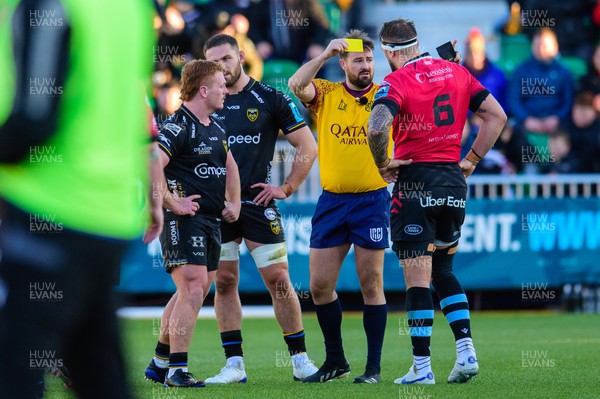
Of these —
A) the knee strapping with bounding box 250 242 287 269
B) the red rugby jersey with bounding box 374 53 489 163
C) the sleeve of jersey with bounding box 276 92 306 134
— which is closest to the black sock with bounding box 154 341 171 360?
the knee strapping with bounding box 250 242 287 269

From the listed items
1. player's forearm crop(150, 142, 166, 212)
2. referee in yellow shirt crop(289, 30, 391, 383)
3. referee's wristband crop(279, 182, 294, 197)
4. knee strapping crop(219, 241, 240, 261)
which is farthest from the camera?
referee's wristband crop(279, 182, 294, 197)

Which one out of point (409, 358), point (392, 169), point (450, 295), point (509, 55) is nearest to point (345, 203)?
point (392, 169)

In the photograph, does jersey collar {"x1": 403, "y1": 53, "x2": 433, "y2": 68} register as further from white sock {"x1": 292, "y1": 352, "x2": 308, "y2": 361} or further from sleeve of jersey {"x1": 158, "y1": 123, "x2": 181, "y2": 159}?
white sock {"x1": 292, "y1": 352, "x2": 308, "y2": 361}

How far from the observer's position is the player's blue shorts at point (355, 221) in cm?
816

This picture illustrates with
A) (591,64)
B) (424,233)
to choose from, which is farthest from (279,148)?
(424,233)

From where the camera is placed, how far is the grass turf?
23.6 feet

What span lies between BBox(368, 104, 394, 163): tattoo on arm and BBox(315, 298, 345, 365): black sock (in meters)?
1.32

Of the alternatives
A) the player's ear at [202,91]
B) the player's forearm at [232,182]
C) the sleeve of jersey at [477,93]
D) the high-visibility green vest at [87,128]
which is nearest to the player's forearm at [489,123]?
the sleeve of jersey at [477,93]

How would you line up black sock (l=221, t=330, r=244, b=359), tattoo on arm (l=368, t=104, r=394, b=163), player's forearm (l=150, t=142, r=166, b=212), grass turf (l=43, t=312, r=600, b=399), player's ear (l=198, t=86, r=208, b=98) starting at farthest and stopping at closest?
black sock (l=221, t=330, r=244, b=359)
player's ear (l=198, t=86, r=208, b=98)
tattoo on arm (l=368, t=104, r=394, b=163)
grass turf (l=43, t=312, r=600, b=399)
player's forearm (l=150, t=142, r=166, b=212)

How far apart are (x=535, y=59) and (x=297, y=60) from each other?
3.86 metres

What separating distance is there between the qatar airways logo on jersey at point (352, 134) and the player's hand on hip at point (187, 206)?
4.15 ft

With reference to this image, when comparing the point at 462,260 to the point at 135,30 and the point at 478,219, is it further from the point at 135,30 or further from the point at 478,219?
the point at 135,30

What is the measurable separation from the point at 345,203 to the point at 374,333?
38.0 inches

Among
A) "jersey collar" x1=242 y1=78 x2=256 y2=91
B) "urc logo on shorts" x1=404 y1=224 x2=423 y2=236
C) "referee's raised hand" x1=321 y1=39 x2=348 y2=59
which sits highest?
"referee's raised hand" x1=321 y1=39 x2=348 y2=59
